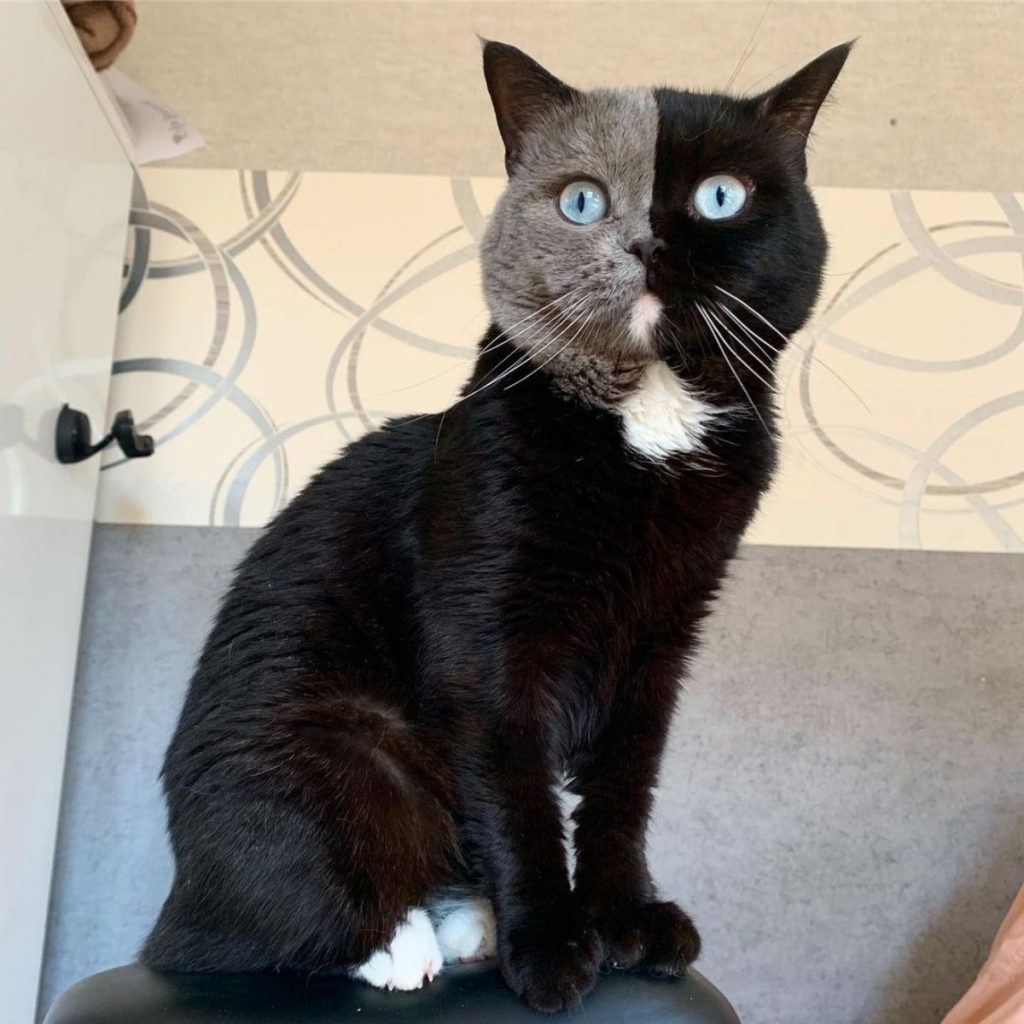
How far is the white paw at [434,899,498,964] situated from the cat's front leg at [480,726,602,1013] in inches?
4.3

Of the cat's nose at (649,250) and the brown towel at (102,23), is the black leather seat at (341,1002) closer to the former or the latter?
the cat's nose at (649,250)

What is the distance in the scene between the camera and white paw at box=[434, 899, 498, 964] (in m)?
0.68

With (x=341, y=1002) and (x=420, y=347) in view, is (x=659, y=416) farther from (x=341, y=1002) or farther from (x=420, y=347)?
(x=420, y=347)

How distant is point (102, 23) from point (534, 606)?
1006 millimetres

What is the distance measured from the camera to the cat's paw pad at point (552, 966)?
520 millimetres

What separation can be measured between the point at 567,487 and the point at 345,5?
112cm

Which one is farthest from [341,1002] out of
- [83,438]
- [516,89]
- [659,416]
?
[83,438]

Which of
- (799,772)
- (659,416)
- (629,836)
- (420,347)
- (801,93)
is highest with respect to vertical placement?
(801,93)

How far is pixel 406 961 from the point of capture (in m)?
0.58

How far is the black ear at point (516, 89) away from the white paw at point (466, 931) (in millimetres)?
602

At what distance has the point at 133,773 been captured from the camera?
1.23m

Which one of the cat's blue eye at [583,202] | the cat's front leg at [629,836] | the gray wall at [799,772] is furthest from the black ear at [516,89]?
the gray wall at [799,772]

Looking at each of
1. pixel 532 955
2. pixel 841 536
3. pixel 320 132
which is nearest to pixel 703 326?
pixel 532 955

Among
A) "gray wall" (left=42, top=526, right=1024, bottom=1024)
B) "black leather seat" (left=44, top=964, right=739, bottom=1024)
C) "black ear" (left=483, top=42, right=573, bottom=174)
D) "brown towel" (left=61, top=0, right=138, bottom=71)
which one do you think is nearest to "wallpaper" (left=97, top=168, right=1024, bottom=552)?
"gray wall" (left=42, top=526, right=1024, bottom=1024)
